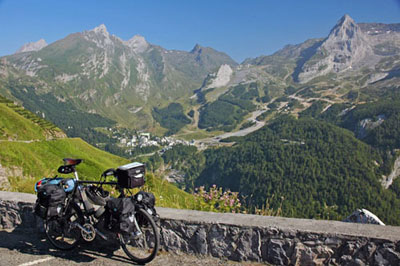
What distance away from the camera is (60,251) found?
21.8ft

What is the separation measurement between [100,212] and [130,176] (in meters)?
1.19

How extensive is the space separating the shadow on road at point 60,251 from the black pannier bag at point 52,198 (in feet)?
2.92

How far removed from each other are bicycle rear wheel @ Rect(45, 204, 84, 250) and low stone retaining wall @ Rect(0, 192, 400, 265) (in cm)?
184

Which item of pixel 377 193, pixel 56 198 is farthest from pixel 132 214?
pixel 377 193

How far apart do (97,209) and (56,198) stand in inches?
35.0

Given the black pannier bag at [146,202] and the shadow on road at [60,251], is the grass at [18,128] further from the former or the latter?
the black pannier bag at [146,202]

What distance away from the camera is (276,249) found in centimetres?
556

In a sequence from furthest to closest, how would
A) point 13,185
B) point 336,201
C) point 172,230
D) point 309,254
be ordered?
1. point 336,201
2. point 13,185
3. point 172,230
4. point 309,254

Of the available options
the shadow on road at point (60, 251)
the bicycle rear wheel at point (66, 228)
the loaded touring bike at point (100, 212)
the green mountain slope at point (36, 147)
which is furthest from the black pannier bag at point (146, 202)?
the green mountain slope at point (36, 147)

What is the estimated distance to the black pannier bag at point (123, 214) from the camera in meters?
5.54

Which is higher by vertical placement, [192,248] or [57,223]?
[57,223]

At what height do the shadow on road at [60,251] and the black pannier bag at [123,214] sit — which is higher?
the black pannier bag at [123,214]

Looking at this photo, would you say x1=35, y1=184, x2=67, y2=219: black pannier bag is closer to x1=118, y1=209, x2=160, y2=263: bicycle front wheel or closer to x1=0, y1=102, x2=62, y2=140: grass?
x1=118, y1=209, x2=160, y2=263: bicycle front wheel

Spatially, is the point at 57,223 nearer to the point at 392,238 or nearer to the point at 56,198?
the point at 56,198
